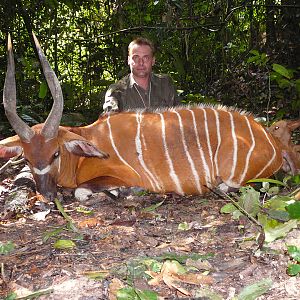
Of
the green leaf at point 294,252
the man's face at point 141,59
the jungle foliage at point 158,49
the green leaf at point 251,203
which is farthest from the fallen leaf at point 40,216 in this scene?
the jungle foliage at point 158,49

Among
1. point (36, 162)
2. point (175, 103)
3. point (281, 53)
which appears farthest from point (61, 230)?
point (281, 53)

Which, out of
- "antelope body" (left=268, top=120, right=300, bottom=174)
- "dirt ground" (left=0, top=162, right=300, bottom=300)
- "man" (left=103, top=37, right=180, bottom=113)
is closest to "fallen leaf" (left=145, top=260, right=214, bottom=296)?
"dirt ground" (left=0, top=162, right=300, bottom=300)

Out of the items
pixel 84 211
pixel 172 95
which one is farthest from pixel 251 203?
pixel 172 95

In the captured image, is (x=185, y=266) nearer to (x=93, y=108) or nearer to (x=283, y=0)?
(x=93, y=108)

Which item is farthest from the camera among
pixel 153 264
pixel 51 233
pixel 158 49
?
pixel 158 49

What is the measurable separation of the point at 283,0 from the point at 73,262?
21.5ft

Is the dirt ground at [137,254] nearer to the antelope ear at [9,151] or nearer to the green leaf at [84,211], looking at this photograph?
the green leaf at [84,211]

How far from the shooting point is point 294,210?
2.51m

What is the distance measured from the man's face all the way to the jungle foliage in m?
1.70

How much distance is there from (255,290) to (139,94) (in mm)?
3655

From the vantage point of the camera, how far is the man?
5152 mm

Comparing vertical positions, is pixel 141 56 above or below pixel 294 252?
above

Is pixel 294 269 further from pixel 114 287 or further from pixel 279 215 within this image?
pixel 114 287

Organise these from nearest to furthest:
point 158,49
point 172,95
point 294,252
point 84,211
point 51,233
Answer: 1. point 294,252
2. point 51,233
3. point 84,211
4. point 172,95
5. point 158,49
